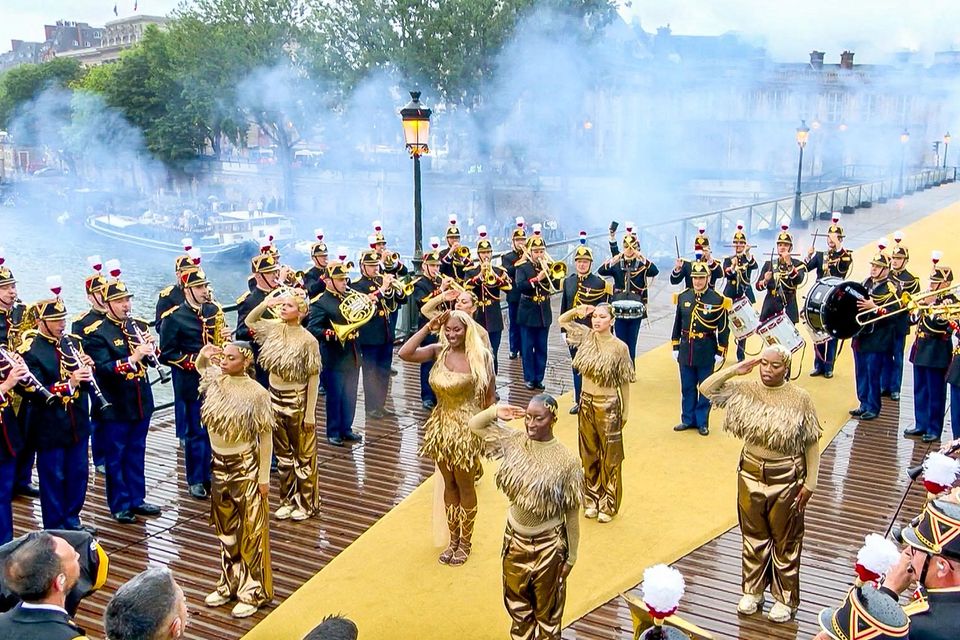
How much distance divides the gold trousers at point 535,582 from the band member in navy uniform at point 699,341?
583cm

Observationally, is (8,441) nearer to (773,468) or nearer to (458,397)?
(458,397)

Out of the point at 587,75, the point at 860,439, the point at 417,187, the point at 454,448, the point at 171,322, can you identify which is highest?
the point at 587,75

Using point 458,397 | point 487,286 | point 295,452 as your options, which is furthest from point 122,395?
point 487,286

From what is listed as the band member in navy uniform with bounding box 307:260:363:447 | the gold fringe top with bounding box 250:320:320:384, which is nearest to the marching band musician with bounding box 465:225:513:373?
the band member in navy uniform with bounding box 307:260:363:447

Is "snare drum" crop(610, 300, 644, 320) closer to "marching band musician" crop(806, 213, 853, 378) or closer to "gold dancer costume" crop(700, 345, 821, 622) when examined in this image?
"marching band musician" crop(806, 213, 853, 378)

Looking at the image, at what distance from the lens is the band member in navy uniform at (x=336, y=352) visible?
10.9m

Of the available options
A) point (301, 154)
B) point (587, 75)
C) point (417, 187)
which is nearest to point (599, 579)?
point (417, 187)

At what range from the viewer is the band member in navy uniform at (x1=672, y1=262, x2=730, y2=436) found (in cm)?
1152

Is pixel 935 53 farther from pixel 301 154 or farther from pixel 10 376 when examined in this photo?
pixel 10 376

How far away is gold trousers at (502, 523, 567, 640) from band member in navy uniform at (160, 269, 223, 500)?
15.0ft

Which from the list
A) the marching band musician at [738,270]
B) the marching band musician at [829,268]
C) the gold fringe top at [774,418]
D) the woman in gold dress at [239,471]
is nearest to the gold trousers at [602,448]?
the gold fringe top at [774,418]

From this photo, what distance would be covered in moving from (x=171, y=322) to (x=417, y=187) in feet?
22.8

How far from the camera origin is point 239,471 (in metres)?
7.08

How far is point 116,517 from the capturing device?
8938 millimetres
